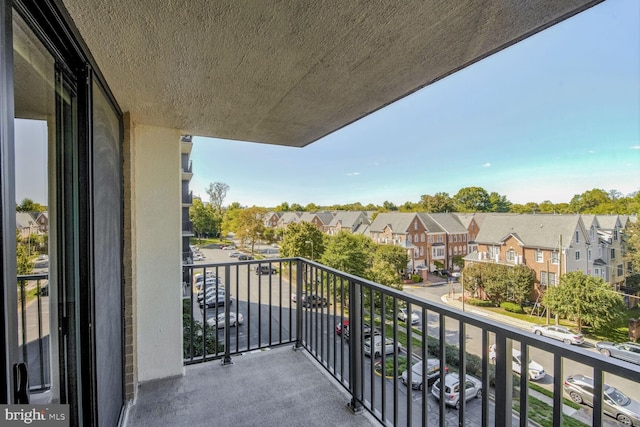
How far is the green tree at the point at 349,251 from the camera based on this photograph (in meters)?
10.8

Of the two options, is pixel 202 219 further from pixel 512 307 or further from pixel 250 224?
pixel 512 307

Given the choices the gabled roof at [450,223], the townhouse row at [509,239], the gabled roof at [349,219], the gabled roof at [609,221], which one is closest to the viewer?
the gabled roof at [609,221]

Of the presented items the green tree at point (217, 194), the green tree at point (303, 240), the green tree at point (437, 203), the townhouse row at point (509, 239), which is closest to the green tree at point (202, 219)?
the green tree at point (217, 194)

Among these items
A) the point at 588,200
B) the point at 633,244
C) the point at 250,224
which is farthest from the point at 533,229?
the point at 250,224

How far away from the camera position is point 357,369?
1.96m

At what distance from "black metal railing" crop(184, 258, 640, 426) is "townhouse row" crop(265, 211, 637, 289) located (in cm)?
367

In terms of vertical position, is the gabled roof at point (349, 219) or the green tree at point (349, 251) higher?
the gabled roof at point (349, 219)

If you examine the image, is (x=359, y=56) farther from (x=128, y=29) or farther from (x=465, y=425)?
(x=465, y=425)

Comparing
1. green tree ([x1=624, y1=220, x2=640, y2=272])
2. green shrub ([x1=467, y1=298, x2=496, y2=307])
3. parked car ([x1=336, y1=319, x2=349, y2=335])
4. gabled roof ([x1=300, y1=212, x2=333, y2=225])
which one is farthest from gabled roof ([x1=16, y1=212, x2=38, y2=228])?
gabled roof ([x1=300, y1=212, x2=333, y2=225])

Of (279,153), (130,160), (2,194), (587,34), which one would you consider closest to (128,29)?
(2,194)

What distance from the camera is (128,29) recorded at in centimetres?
119

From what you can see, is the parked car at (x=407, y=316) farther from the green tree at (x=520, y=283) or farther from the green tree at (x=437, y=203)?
the green tree at (x=437, y=203)

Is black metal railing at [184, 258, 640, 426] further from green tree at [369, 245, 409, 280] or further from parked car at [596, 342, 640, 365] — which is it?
green tree at [369, 245, 409, 280]

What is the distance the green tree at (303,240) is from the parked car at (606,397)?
33.9 ft
